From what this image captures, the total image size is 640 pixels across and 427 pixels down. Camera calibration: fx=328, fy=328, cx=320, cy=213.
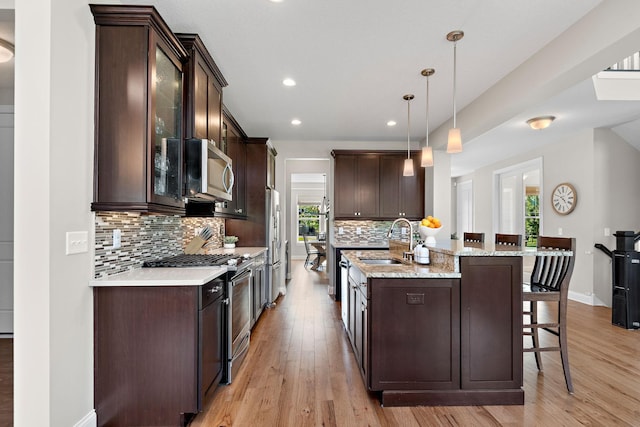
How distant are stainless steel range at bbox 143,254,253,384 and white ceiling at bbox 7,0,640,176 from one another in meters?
1.78

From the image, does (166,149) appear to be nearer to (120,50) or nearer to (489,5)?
(120,50)

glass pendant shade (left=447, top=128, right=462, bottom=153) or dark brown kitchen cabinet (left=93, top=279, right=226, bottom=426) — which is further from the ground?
glass pendant shade (left=447, top=128, right=462, bottom=153)

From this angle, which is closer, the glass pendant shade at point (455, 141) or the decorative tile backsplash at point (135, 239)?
the decorative tile backsplash at point (135, 239)

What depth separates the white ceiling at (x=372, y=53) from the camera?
224 cm

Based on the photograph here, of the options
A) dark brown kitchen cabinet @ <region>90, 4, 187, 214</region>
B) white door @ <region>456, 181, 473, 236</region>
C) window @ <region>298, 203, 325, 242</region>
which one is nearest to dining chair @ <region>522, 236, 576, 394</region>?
dark brown kitchen cabinet @ <region>90, 4, 187, 214</region>

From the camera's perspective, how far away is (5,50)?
2.60 metres

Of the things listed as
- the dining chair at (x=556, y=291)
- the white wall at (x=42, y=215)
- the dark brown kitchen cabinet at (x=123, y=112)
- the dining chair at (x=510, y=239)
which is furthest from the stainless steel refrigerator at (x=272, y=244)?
the dining chair at (x=556, y=291)

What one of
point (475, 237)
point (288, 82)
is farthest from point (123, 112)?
point (475, 237)

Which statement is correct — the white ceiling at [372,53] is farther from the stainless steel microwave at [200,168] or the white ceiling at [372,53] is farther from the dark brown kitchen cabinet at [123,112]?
the stainless steel microwave at [200,168]

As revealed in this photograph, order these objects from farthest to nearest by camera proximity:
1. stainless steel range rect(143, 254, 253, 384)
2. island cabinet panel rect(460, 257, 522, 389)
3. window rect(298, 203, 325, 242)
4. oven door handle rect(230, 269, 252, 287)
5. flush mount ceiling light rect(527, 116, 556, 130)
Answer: window rect(298, 203, 325, 242), flush mount ceiling light rect(527, 116, 556, 130), oven door handle rect(230, 269, 252, 287), stainless steel range rect(143, 254, 253, 384), island cabinet panel rect(460, 257, 522, 389)

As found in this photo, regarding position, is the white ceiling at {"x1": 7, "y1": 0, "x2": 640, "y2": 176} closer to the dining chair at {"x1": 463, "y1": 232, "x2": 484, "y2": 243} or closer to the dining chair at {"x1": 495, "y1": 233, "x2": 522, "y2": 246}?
the dining chair at {"x1": 495, "y1": 233, "x2": 522, "y2": 246}

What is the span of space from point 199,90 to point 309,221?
8858mm

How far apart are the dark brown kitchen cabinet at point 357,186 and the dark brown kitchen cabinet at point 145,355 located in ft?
12.6

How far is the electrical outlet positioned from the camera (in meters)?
2.13
